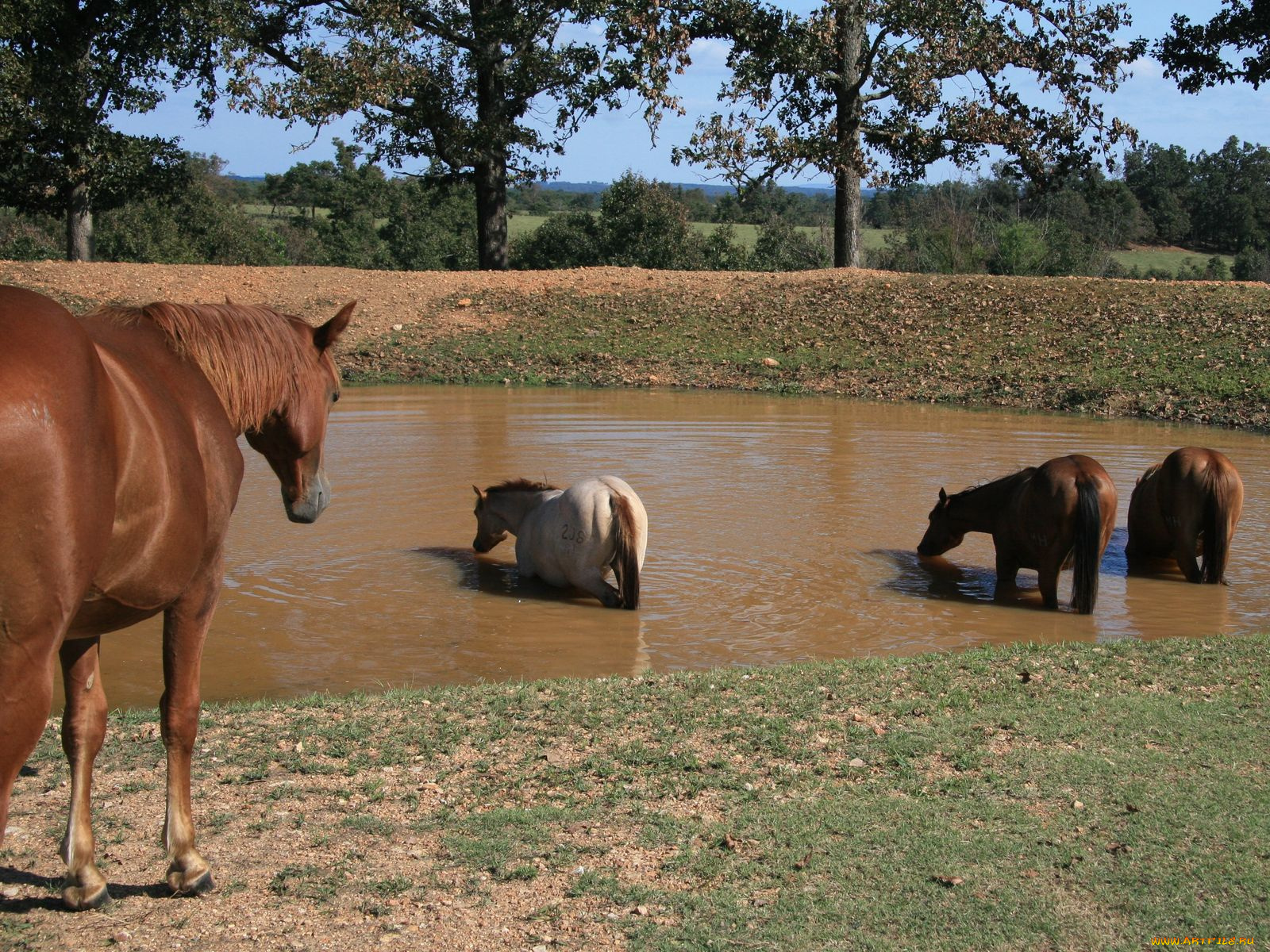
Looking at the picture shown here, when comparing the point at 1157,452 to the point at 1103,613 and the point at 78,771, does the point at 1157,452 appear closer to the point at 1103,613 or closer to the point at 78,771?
the point at 1103,613

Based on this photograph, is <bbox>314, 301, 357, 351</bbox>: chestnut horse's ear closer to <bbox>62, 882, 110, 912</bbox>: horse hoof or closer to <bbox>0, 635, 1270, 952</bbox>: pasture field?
<bbox>0, 635, 1270, 952</bbox>: pasture field

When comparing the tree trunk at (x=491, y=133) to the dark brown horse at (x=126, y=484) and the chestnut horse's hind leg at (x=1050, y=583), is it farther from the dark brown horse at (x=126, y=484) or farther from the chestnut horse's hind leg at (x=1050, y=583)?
the dark brown horse at (x=126, y=484)

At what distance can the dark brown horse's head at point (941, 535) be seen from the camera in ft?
34.8

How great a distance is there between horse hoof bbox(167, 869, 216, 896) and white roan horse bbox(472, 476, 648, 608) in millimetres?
5062

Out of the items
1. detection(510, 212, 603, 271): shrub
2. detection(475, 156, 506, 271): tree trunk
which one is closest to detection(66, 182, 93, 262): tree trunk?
detection(475, 156, 506, 271): tree trunk

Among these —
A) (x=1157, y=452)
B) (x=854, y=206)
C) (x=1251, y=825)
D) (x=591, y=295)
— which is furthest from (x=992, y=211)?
(x=1251, y=825)

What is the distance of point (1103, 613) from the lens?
9.20 metres

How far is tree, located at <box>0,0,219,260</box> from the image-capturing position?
87.9ft

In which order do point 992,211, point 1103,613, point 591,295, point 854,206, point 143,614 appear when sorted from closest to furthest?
point 143,614 → point 1103,613 → point 591,295 → point 854,206 → point 992,211

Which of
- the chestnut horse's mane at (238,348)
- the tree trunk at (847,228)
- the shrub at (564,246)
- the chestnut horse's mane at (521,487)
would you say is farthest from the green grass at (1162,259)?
the chestnut horse's mane at (238,348)

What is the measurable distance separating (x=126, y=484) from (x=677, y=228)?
133ft

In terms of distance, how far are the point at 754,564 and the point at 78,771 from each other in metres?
6.63

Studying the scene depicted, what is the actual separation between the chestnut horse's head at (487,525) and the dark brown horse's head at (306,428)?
5.38 m

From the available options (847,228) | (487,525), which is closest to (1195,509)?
(487,525)
